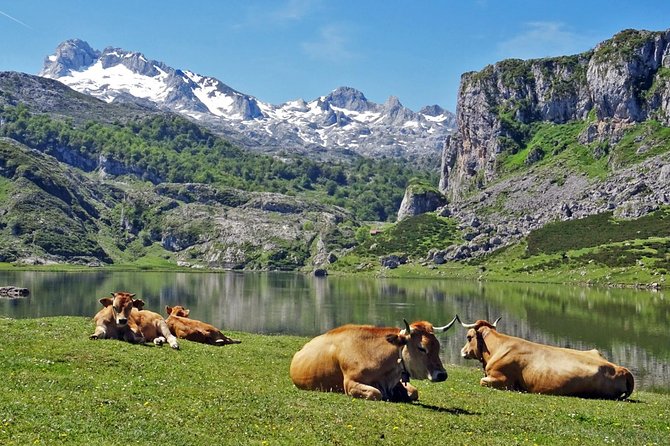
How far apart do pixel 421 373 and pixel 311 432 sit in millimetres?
5254

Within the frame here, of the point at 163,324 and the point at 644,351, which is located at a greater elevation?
the point at 163,324

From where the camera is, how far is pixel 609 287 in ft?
555

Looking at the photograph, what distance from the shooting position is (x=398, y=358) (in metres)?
18.5

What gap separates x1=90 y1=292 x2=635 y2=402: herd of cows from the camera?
18422mm

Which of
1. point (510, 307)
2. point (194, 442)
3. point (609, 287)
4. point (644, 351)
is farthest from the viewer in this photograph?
point (609, 287)

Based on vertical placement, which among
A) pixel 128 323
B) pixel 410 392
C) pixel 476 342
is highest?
pixel 128 323

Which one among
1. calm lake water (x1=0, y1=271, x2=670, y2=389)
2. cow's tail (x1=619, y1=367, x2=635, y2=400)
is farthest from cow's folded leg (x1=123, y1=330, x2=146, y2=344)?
calm lake water (x1=0, y1=271, x2=670, y2=389)

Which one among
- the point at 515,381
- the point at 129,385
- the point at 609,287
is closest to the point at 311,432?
the point at 129,385

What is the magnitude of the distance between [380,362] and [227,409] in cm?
508

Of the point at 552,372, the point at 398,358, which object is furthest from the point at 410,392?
the point at 552,372

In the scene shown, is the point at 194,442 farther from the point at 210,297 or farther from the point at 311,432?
the point at 210,297

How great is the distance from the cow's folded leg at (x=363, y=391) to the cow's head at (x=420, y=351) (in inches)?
46.9

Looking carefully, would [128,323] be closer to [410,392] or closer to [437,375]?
[410,392]

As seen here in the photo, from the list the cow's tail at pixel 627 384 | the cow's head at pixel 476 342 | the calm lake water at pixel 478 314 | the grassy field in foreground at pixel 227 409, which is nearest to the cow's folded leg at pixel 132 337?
the grassy field in foreground at pixel 227 409
